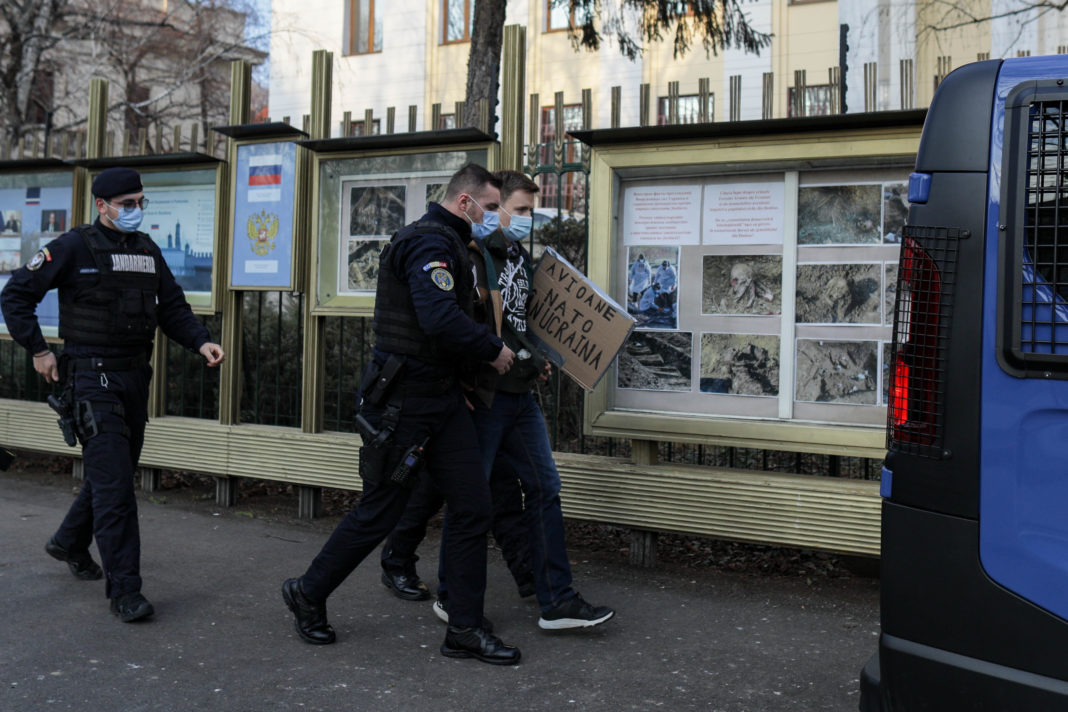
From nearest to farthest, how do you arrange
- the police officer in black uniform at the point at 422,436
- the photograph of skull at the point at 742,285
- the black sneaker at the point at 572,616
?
1. the police officer in black uniform at the point at 422,436
2. the black sneaker at the point at 572,616
3. the photograph of skull at the point at 742,285

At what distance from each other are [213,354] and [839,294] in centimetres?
314

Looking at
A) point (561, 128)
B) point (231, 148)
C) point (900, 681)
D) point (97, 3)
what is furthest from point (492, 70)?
point (97, 3)

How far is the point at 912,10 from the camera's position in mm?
17375

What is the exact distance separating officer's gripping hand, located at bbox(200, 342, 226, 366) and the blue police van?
3.30m

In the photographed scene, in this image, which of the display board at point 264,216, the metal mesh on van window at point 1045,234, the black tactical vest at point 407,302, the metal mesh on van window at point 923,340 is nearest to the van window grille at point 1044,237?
the metal mesh on van window at point 1045,234

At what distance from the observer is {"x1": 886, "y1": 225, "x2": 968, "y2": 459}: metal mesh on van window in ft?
8.82

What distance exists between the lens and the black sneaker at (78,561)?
5340mm

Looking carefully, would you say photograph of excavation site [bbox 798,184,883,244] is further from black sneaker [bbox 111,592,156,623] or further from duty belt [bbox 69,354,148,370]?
black sneaker [bbox 111,592,156,623]

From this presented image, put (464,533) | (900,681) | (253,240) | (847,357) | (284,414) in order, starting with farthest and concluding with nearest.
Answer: (284,414) < (253,240) < (847,357) < (464,533) < (900,681)

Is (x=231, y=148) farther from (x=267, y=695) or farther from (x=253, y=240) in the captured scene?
(x=267, y=695)

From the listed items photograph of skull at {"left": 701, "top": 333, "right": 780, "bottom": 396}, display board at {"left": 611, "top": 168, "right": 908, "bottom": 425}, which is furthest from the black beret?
photograph of skull at {"left": 701, "top": 333, "right": 780, "bottom": 396}

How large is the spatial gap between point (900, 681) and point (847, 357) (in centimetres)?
282

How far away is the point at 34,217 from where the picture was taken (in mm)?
8148

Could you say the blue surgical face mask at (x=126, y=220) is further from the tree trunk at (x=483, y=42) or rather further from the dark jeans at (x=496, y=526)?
the tree trunk at (x=483, y=42)
